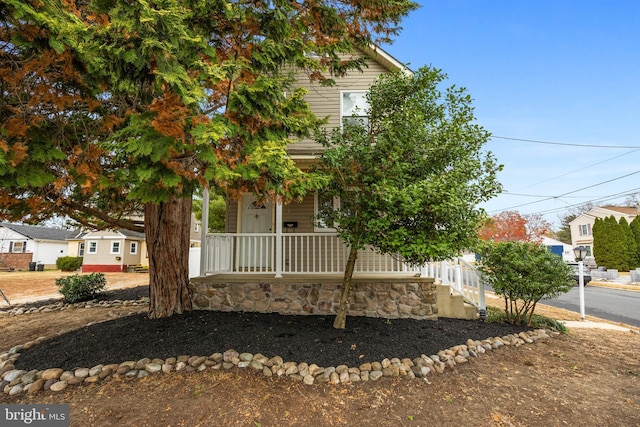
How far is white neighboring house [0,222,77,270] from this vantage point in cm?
2564

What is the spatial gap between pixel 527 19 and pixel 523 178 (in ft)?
85.7

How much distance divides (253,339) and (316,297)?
5.67ft

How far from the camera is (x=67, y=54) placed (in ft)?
9.05

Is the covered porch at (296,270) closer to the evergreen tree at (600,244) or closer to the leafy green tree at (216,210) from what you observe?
the leafy green tree at (216,210)

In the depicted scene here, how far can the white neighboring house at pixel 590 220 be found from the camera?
30538 mm

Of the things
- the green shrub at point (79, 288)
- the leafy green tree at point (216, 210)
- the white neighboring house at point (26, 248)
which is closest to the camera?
the green shrub at point (79, 288)

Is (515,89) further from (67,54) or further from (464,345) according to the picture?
(67,54)

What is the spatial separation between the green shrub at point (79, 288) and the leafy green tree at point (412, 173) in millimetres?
8245

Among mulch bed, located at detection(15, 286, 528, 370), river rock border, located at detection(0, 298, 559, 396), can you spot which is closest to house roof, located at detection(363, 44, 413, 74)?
mulch bed, located at detection(15, 286, 528, 370)

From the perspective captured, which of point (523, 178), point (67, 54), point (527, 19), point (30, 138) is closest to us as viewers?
point (67, 54)

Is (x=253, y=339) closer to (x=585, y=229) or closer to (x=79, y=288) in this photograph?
(x=79, y=288)

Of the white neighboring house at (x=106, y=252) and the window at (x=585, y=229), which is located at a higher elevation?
the window at (x=585, y=229)

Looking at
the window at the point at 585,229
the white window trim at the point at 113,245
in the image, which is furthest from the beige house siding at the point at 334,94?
the window at the point at 585,229

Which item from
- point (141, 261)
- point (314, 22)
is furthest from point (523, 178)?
point (141, 261)
